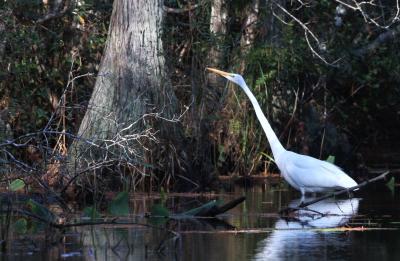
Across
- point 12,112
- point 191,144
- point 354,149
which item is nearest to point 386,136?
point 354,149

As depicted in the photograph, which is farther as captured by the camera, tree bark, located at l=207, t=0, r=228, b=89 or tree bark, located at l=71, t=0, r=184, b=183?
tree bark, located at l=207, t=0, r=228, b=89

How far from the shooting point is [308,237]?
31.7ft

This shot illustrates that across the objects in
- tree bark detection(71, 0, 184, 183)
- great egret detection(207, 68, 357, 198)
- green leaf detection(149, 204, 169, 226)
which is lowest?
green leaf detection(149, 204, 169, 226)

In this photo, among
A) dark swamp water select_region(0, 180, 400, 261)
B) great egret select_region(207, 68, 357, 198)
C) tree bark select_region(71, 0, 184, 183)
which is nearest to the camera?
dark swamp water select_region(0, 180, 400, 261)

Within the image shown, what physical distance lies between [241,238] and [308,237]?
62 centimetres

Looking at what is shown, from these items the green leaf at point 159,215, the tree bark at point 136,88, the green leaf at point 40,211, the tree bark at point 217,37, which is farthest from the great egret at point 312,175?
the green leaf at point 40,211

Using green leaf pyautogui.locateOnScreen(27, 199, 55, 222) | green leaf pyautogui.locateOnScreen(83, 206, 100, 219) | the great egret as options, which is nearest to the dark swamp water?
green leaf pyautogui.locateOnScreen(83, 206, 100, 219)

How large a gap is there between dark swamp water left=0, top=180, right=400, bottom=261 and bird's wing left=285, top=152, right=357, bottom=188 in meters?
0.70

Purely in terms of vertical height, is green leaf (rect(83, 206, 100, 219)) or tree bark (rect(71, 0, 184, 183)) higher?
tree bark (rect(71, 0, 184, 183))

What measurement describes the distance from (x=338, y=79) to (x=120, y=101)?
652 cm

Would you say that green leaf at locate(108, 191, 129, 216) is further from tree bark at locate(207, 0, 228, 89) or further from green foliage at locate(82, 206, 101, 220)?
tree bark at locate(207, 0, 228, 89)

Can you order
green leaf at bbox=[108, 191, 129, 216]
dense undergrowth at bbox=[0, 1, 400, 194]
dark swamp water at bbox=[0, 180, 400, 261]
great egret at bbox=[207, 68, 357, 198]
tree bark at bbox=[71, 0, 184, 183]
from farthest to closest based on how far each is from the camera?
dense undergrowth at bbox=[0, 1, 400, 194], tree bark at bbox=[71, 0, 184, 183], great egret at bbox=[207, 68, 357, 198], green leaf at bbox=[108, 191, 129, 216], dark swamp water at bbox=[0, 180, 400, 261]

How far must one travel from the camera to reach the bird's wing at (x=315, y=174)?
521 inches

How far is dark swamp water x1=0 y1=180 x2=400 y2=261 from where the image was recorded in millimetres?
8547
